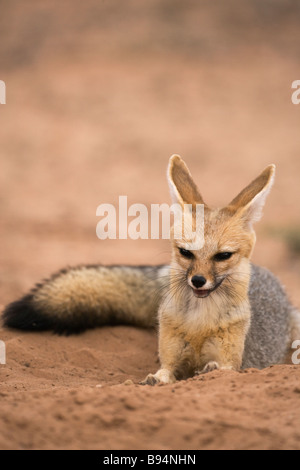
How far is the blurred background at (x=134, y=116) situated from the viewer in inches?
524

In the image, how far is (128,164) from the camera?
57.1 ft

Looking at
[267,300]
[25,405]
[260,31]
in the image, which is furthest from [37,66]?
[25,405]

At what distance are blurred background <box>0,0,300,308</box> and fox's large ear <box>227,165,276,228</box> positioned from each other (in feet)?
13.1

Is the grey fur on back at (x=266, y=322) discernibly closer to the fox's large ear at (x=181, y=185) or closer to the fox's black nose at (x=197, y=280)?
the fox's black nose at (x=197, y=280)

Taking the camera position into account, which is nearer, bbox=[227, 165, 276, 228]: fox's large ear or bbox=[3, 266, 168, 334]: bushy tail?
bbox=[227, 165, 276, 228]: fox's large ear

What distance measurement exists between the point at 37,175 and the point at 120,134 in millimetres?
3305

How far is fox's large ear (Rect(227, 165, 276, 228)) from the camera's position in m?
5.57

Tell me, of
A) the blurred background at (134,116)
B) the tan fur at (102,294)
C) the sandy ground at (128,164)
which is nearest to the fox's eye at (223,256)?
the sandy ground at (128,164)

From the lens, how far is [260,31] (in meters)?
24.6

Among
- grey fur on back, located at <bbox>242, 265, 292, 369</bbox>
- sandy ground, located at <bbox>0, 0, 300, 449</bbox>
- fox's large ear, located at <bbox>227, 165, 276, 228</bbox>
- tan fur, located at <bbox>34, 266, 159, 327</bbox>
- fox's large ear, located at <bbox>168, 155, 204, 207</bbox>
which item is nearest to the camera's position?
sandy ground, located at <bbox>0, 0, 300, 449</bbox>

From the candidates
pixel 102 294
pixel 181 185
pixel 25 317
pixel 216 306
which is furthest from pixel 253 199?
pixel 25 317

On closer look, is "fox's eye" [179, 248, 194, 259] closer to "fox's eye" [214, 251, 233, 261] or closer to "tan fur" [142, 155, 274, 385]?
"tan fur" [142, 155, 274, 385]

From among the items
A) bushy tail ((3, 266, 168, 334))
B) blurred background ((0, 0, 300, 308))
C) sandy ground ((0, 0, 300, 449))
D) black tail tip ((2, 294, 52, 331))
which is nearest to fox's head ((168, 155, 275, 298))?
sandy ground ((0, 0, 300, 449))

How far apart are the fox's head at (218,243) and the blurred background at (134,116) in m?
4.05
